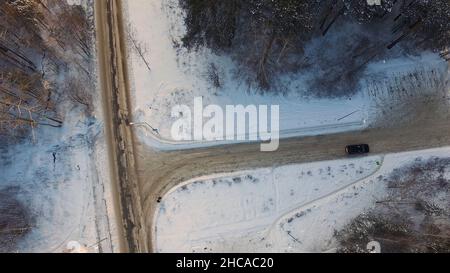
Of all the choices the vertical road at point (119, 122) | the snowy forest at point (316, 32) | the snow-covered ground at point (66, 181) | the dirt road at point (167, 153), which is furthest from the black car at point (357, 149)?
the snow-covered ground at point (66, 181)

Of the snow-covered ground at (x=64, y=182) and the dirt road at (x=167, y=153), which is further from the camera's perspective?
the dirt road at (x=167, y=153)

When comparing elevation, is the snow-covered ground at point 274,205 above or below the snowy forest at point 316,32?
below

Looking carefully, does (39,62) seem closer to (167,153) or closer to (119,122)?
(119,122)

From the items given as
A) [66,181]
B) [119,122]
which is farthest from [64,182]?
[119,122]

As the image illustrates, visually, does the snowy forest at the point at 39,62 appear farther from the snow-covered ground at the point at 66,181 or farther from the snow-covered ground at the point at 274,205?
the snow-covered ground at the point at 274,205

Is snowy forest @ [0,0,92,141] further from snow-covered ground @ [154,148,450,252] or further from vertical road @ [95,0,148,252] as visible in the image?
snow-covered ground @ [154,148,450,252]
